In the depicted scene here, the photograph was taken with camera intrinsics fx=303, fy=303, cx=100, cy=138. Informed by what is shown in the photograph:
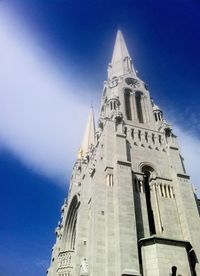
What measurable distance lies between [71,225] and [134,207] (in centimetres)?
1168

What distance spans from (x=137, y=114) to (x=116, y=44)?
18.8 metres

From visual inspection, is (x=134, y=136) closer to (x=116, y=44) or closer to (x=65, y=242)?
(x=65, y=242)

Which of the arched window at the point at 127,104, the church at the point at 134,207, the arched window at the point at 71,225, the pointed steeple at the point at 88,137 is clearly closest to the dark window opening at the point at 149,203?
the church at the point at 134,207

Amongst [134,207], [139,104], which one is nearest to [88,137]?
[139,104]

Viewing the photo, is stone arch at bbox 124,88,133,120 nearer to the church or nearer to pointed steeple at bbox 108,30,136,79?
the church

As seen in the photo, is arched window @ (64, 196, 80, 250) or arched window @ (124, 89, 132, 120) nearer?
arched window @ (124, 89, 132, 120)

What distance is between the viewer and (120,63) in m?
34.9

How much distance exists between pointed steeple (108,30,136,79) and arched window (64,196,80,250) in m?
14.3

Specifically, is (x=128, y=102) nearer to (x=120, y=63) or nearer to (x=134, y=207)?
(x=120, y=63)

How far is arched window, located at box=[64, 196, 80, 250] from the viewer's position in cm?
2642

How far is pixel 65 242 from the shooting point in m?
26.6

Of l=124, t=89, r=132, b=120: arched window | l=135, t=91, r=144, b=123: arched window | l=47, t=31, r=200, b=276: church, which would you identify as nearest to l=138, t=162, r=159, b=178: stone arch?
l=47, t=31, r=200, b=276: church

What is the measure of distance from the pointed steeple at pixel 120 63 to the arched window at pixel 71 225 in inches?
563

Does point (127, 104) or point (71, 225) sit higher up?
point (127, 104)
